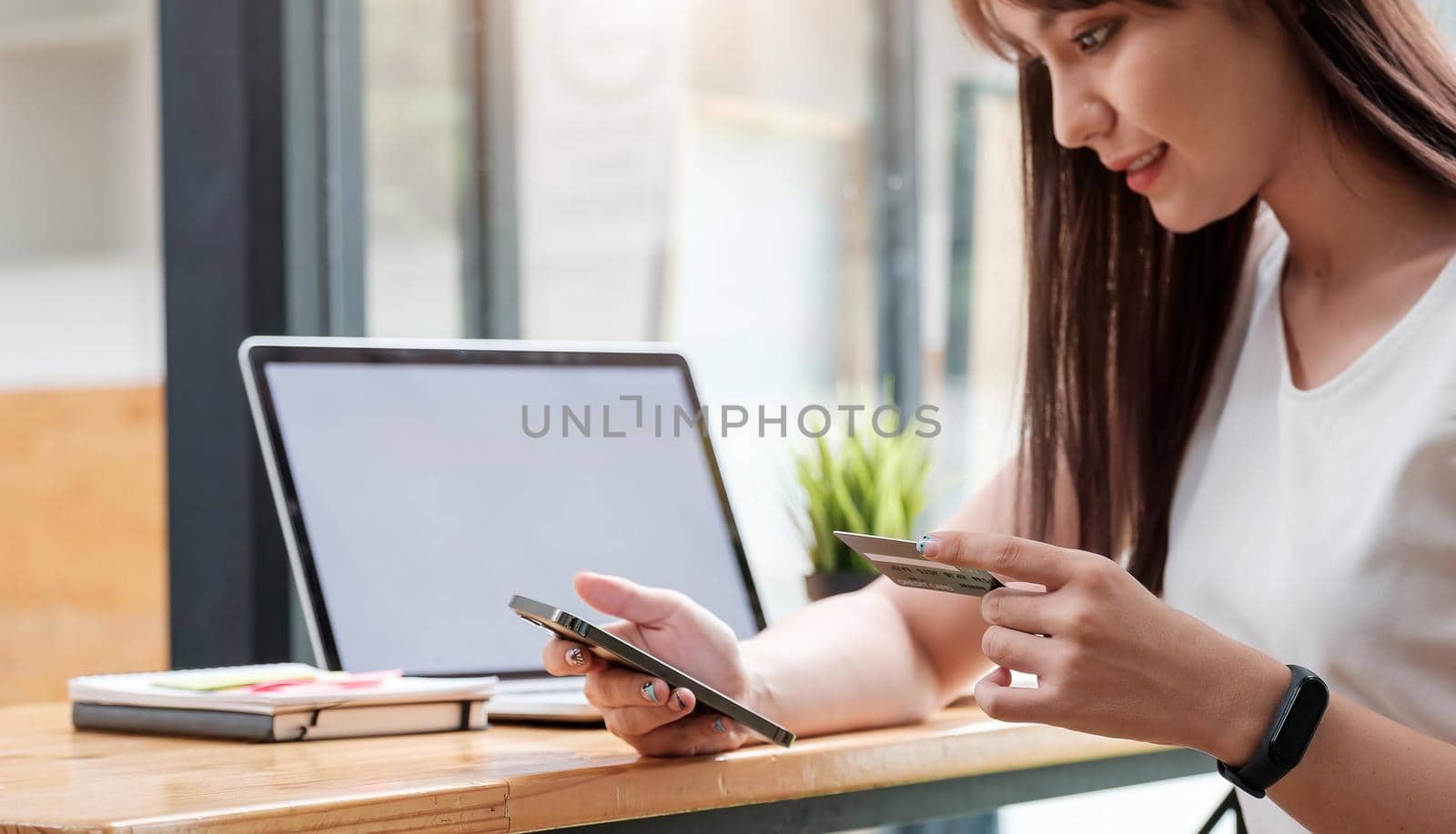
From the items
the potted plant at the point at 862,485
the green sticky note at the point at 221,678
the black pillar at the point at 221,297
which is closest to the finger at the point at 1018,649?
the green sticky note at the point at 221,678

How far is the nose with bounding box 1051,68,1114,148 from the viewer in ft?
3.70

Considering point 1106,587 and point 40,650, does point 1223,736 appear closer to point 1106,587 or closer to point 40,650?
→ point 1106,587

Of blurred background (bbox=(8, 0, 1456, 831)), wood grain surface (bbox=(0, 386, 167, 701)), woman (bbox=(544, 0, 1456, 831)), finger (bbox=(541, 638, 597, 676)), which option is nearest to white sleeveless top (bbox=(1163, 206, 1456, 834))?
woman (bbox=(544, 0, 1456, 831))

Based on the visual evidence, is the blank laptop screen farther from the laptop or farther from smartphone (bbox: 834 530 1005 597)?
smartphone (bbox: 834 530 1005 597)

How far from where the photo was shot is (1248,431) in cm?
116

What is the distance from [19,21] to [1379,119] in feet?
10.5

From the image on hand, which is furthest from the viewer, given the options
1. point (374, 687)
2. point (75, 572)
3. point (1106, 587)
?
point (75, 572)

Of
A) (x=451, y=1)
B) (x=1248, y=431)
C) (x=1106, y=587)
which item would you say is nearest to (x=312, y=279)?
(x=451, y=1)

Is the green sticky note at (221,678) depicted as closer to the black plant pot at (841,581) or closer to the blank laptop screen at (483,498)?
the blank laptop screen at (483,498)

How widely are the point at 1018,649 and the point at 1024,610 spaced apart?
22 mm

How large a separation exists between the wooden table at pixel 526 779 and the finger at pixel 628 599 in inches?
3.4

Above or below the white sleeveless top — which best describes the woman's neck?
above

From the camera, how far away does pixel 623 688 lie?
891 mm

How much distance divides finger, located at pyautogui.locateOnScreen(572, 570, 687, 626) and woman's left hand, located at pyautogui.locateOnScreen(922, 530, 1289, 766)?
21 centimetres
